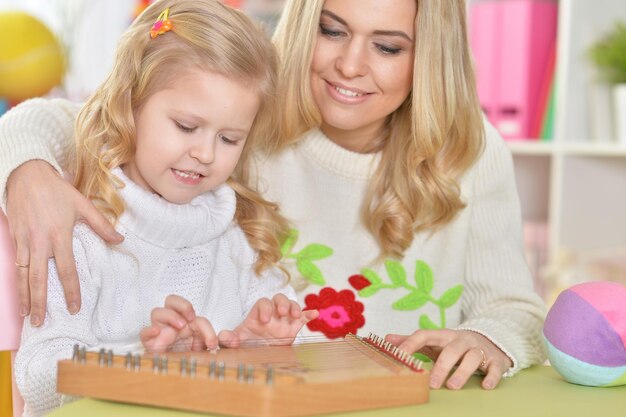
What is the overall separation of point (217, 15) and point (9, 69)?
46.7 inches

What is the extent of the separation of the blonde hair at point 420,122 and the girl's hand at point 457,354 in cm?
34

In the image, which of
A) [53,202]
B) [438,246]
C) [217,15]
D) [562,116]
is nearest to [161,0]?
[217,15]

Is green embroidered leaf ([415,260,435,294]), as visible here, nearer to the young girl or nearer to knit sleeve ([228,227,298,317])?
knit sleeve ([228,227,298,317])

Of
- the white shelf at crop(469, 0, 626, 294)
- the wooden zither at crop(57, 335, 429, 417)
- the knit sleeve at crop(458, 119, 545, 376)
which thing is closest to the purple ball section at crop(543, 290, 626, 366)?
the wooden zither at crop(57, 335, 429, 417)

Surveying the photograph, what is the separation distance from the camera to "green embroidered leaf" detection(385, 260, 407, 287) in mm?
1577

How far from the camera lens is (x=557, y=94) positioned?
8.45ft

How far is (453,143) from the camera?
1.55 m

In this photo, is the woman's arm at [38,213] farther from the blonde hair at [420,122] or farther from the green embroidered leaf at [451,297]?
the green embroidered leaf at [451,297]

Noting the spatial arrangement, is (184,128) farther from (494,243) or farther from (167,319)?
(494,243)

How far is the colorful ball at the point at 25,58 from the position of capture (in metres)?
2.29

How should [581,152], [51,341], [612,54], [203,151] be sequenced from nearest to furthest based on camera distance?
[51,341], [203,151], [612,54], [581,152]

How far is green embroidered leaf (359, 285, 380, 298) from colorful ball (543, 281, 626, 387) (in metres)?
0.50

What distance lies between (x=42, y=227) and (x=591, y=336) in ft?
2.18

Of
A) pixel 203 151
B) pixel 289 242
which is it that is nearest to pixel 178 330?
pixel 203 151
